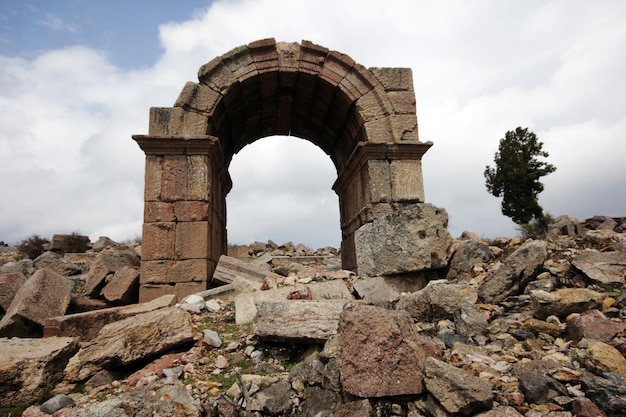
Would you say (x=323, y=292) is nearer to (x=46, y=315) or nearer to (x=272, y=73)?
(x=46, y=315)

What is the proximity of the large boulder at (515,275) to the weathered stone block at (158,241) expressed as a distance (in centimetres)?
448

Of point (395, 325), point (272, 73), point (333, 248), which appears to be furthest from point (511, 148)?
point (395, 325)

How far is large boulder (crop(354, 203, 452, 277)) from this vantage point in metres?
5.26

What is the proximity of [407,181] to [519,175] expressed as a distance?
17.3 meters

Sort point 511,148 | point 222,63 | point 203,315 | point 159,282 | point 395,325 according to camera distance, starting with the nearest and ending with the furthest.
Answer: point 395,325
point 203,315
point 159,282
point 222,63
point 511,148

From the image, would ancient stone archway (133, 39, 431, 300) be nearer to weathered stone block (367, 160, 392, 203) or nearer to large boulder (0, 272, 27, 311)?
weathered stone block (367, 160, 392, 203)

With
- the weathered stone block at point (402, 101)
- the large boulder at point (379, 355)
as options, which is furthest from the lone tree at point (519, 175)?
the large boulder at point (379, 355)

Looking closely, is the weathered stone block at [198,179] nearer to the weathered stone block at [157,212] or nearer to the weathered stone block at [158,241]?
the weathered stone block at [157,212]

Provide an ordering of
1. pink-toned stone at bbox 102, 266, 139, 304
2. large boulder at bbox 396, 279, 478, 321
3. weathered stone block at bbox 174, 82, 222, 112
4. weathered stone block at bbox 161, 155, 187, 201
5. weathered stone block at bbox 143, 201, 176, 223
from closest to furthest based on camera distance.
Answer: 1. large boulder at bbox 396, 279, 478, 321
2. pink-toned stone at bbox 102, 266, 139, 304
3. weathered stone block at bbox 143, 201, 176, 223
4. weathered stone block at bbox 161, 155, 187, 201
5. weathered stone block at bbox 174, 82, 222, 112

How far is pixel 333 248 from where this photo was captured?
599 inches

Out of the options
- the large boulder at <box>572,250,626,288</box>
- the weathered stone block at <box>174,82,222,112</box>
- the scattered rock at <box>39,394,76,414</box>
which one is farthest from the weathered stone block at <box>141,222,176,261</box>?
Result: the large boulder at <box>572,250,626,288</box>

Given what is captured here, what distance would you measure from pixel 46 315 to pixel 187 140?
311 cm

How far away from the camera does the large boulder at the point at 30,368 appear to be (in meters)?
3.13

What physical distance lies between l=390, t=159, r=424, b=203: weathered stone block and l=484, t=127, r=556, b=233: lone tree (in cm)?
1617
